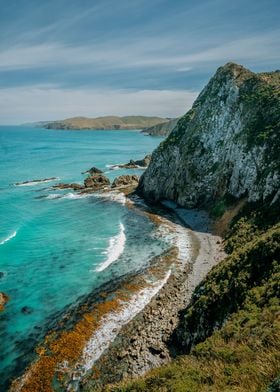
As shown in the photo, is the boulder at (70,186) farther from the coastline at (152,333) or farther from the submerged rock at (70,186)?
the coastline at (152,333)

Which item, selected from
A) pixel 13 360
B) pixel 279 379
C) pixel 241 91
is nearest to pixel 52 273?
pixel 13 360

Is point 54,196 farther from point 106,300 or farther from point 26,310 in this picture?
point 106,300

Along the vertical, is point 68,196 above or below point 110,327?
above

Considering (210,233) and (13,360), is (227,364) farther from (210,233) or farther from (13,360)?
(210,233)

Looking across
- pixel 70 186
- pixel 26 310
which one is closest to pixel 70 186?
pixel 70 186

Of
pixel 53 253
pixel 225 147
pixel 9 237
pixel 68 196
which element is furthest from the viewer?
pixel 68 196
